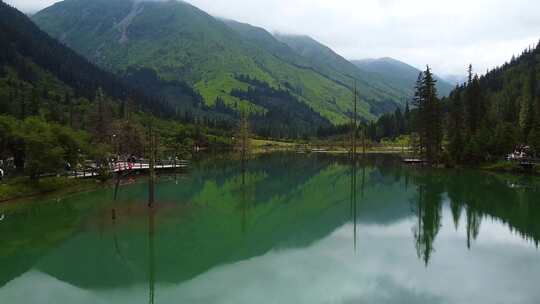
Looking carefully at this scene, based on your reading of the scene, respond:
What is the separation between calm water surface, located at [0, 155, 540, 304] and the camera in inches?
1008

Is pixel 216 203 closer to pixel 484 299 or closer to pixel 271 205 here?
pixel 271 205

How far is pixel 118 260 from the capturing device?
3192cm

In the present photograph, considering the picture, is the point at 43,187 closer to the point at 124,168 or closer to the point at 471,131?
the point at 124,168

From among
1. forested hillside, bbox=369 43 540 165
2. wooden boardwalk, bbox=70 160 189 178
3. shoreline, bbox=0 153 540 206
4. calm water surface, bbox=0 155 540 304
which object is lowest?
calm water surface, bbox=0 155 540 304

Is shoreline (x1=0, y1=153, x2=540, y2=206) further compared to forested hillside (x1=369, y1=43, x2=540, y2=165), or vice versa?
forested hillside (x1=369, y1=43, x2=540, y2=165)

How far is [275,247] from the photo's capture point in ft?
118

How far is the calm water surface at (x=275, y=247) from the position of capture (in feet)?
84.0

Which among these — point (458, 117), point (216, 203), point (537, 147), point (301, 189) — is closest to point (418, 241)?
point (216, 203)

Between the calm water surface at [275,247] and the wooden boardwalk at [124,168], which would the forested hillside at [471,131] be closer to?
the calm water surface at [275,247]

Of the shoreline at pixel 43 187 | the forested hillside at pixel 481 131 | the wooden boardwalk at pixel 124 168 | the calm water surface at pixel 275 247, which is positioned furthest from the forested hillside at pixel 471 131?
the shoreline at pixel 43 187

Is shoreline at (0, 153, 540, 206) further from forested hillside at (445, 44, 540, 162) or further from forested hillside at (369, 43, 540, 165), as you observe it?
forested hillside at (445, 44, 540, 162)

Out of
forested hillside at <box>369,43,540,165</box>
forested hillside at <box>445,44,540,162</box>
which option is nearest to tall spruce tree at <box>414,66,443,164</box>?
forested hillside at <box>369,43,540,165</box>

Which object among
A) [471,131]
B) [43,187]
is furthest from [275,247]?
[471,131]

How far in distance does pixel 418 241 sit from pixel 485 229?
8.00 metres
